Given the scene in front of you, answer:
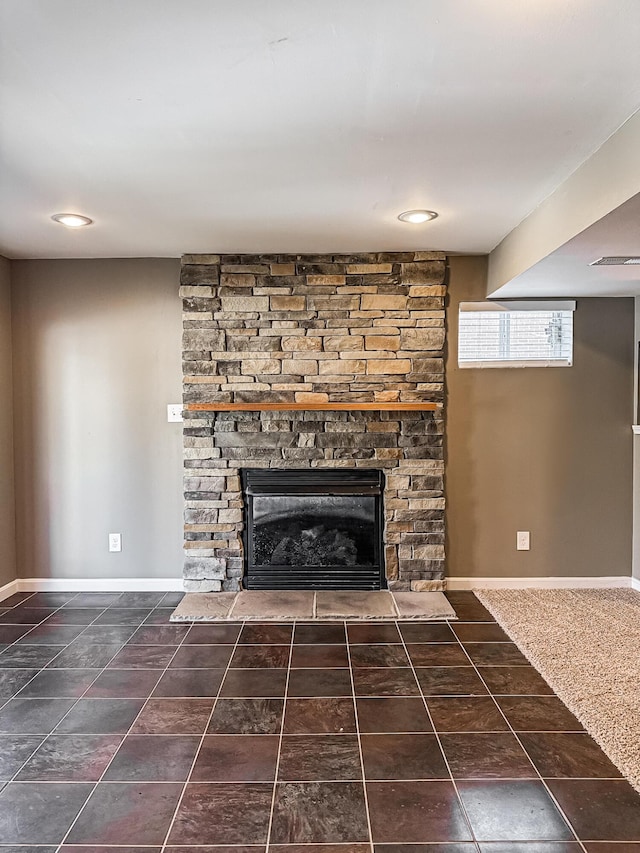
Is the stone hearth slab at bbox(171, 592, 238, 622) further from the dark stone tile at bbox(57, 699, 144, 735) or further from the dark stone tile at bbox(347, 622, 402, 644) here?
the dark stone tile at bbox(57, 699, 144, 735)

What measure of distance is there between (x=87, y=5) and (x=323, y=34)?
0.56 meters

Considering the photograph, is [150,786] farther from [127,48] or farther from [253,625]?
[127,48]

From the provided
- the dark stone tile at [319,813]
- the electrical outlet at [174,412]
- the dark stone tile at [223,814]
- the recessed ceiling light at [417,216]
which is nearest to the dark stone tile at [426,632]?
the dark stone tile at [319,813]

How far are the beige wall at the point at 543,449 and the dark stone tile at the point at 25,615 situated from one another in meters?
2.54

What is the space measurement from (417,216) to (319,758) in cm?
244

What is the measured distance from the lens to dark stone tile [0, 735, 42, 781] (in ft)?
6.79

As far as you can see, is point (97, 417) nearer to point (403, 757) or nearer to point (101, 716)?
point (101, 716)

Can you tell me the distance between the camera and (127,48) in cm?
157

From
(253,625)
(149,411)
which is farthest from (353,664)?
(149,411)

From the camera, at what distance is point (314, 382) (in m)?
3.80

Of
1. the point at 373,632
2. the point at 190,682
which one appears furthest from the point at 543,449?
the point at 190,682

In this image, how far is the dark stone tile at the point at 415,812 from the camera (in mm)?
1744

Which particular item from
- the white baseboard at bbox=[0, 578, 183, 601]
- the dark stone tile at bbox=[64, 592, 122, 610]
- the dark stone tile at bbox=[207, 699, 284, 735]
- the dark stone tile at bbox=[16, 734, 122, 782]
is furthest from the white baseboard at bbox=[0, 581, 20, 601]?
the dark stone tile at bbox=[207, 699, 284, 735]

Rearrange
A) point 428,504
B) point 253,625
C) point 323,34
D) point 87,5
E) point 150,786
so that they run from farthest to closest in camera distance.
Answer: point 428,504 → point 253,625 → point 150,786 → point 323,34 → point 87,5
